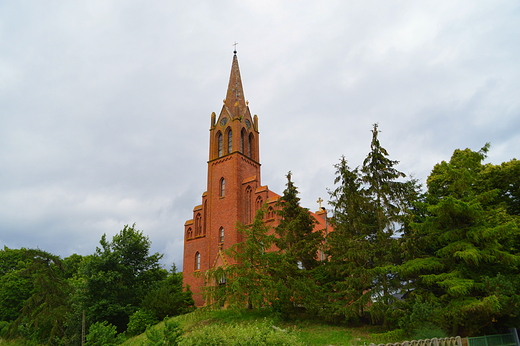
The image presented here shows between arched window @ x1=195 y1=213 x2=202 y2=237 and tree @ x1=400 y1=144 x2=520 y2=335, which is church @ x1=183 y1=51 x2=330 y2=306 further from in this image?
tree @ x1=400 y1=144 x2=520 y2=335

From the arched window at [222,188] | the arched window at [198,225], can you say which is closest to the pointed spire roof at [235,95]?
the arched window at [222,188]

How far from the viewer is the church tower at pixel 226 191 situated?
112 ft

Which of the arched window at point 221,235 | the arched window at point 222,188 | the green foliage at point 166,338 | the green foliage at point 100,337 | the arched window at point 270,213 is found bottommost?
the green foliage at point 100,337

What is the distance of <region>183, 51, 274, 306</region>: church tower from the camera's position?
34.1 metres

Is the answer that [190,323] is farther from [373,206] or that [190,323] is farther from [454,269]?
[454,269]

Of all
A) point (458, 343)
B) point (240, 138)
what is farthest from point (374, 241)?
point (240, 138)

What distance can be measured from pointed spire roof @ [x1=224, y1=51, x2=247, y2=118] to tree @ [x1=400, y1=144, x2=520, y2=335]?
24023 mm

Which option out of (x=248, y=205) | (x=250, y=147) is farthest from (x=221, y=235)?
(x=250, y=147)

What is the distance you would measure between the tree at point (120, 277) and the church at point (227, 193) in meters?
3.97

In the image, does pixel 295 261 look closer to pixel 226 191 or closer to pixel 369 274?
pixel 369 274

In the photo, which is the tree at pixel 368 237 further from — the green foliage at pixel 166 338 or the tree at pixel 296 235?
the green foliage at pixel 166 338

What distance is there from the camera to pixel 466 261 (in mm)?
15648

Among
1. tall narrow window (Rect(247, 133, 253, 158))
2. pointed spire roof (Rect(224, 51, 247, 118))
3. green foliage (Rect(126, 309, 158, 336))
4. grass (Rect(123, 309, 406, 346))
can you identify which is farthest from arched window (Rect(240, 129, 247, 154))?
green foliage (Rect(126, 309, 158, 336))

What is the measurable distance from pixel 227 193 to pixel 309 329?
17.8m
